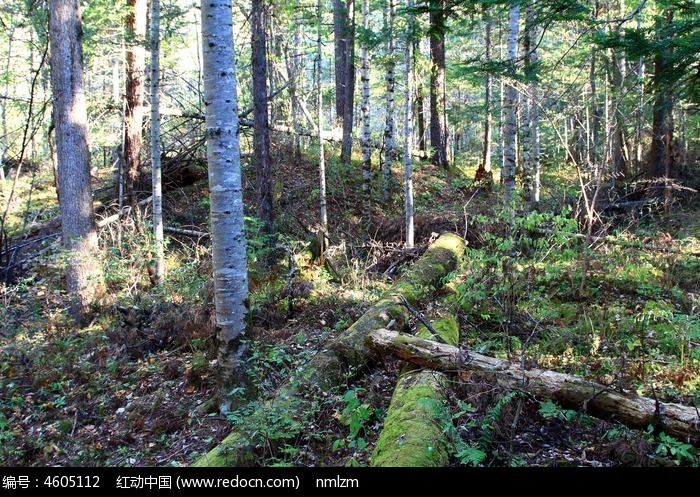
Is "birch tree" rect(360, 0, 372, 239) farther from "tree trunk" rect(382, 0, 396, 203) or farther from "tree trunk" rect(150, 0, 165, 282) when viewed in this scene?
"tree trunk" rect(150, 0, 165, 282)

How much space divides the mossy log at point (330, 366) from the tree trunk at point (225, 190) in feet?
2.26

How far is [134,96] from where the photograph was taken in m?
11.8

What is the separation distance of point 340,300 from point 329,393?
293cm

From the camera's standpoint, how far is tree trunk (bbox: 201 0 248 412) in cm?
470

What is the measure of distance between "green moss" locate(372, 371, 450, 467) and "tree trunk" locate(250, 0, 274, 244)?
5.54 meters

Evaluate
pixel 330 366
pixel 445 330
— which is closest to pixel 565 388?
pixel 445 330

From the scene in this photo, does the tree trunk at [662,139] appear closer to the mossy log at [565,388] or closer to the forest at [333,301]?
the forest at [333,301]

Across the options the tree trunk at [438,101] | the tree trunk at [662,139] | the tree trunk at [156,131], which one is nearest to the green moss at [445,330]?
the tree trunk at [662,139]

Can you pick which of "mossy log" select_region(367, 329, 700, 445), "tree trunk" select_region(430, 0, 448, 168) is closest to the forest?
"mossy log" select_region(367, 329, 700, 445)

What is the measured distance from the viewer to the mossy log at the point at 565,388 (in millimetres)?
3744

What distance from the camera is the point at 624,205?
12.1m

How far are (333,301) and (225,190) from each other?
11.4 ft

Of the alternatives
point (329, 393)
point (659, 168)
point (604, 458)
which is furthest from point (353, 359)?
point (659, 168)
